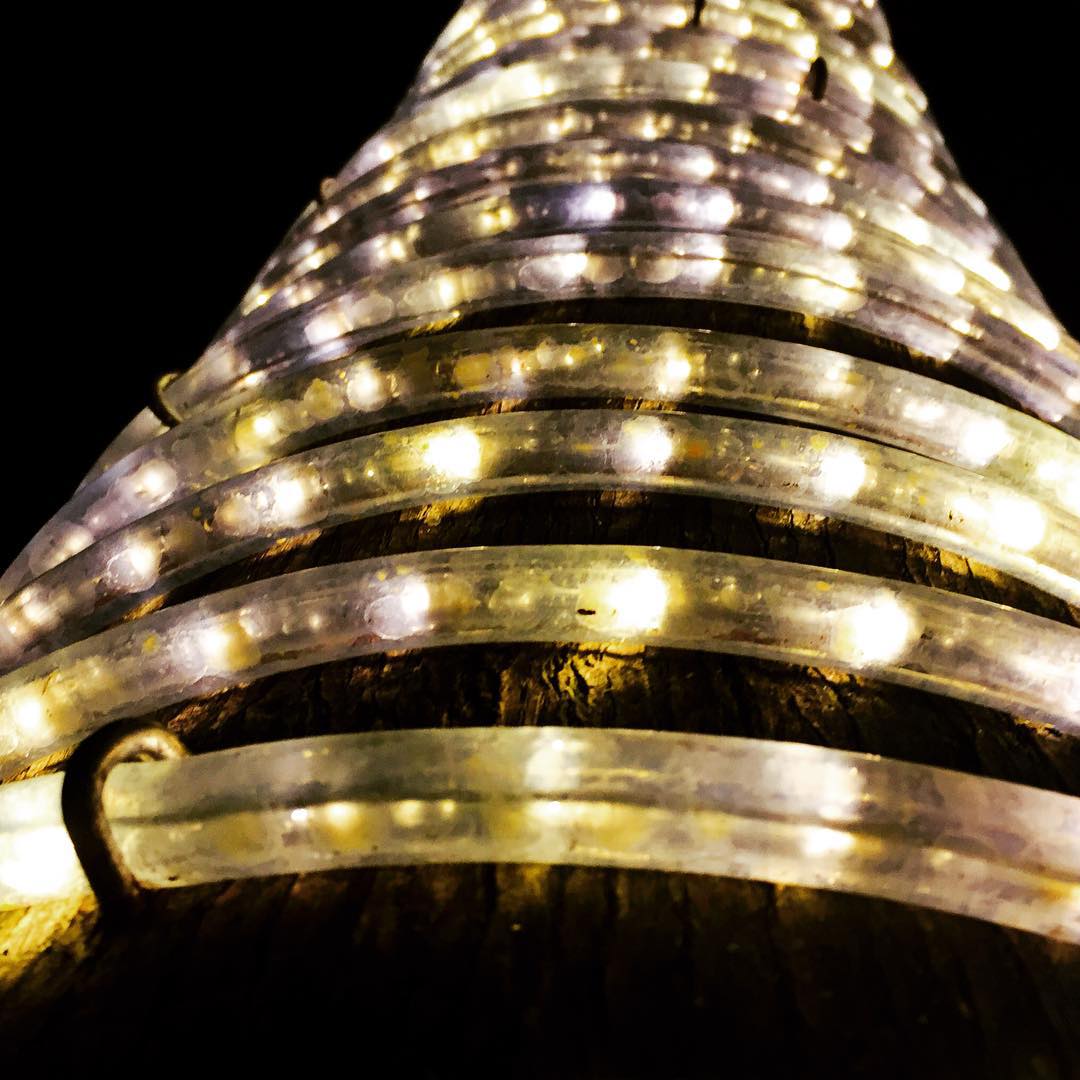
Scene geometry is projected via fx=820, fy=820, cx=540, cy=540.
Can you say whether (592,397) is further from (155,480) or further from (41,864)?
(41,864)

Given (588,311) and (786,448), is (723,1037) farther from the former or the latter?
(588,311)

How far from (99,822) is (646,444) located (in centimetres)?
152

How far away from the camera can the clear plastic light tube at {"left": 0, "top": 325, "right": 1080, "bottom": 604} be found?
94.0 inches

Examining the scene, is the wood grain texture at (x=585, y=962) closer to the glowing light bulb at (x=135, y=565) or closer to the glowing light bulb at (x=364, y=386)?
the glowing light bulb at (x=135, y=565)

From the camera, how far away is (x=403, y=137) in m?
4.25

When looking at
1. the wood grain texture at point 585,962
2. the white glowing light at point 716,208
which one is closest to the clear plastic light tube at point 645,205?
the white glowing light at point 716,208

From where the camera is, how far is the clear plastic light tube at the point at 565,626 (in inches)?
71.0

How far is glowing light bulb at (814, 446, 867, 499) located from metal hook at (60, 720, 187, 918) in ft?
5.69

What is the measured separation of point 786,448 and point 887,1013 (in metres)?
1.34

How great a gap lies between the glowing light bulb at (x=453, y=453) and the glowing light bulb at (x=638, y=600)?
0.61 meters

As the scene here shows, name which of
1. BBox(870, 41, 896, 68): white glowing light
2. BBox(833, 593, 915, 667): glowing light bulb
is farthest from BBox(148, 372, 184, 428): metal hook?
BBox(870, 41, 896, 68): white glowing light

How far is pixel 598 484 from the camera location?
2.24 metres

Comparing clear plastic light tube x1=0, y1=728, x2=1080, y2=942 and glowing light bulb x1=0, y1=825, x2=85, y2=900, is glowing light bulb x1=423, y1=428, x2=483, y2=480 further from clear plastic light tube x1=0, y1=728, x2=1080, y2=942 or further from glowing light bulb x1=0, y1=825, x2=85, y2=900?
glowing light bulb x1=0, y1=825, x2=85, y2=900

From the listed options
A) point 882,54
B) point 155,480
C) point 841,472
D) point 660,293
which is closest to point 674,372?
point 841,472
